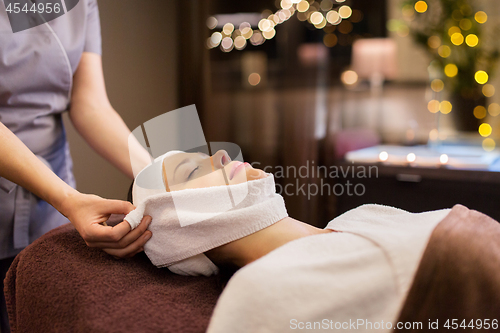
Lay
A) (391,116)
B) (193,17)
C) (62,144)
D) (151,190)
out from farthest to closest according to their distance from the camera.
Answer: (391,116) → (193,17) → (62,144) → (151,190)

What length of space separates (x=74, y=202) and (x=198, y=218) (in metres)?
0.25

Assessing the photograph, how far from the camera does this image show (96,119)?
1054 mm

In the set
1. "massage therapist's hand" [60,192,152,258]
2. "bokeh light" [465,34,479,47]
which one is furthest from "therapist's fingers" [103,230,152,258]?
Answer: "bokeh light" [465,34,479,47]

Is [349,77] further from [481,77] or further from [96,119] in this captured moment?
[96,119]

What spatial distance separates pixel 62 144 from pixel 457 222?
101 cm

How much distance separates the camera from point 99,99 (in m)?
1.08

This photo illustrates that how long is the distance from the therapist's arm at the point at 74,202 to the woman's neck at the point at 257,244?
17 centimetres

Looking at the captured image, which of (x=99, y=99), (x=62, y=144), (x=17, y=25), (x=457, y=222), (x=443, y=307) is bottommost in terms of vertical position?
(x=443, y=307)

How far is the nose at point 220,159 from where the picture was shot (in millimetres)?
851

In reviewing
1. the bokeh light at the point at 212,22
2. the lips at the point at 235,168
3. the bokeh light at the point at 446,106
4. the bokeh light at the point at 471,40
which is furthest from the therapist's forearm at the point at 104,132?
the bokeh light at the point at 446,106

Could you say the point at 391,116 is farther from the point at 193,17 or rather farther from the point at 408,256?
the point at 408,256

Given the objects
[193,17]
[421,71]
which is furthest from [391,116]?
[193,17]

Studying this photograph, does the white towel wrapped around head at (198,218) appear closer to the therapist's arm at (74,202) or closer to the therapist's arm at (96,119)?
the therapist's arm at (74,202)

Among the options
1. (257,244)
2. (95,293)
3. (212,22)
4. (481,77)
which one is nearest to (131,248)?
(95,293)
